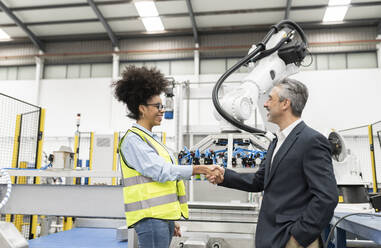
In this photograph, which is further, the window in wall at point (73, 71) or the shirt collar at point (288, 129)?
the window in wall at point (73, 71)

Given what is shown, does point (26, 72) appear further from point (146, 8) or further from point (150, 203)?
point (150, 203)

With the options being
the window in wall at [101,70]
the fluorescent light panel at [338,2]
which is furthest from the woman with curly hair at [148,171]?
the window in wall at [101,70]

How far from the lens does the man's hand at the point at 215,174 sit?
1.72m

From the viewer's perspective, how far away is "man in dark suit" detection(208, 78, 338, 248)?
4.17 ft

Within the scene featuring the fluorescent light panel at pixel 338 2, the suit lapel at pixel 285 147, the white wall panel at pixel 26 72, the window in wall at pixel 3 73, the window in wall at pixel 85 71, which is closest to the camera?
the suit lapel at pixel 285 147

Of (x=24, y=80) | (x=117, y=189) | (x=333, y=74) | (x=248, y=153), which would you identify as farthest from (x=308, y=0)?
(x=24, y=80)

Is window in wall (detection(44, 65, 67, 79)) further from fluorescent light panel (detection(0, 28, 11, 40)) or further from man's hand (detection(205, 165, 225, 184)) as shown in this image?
man's hand (detection(205, 165, 225, 184))

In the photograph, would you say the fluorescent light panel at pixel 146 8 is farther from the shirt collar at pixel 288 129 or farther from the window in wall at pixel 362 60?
the shirt collar at pixel 288 129

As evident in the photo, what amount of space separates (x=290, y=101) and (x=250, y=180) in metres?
0.54

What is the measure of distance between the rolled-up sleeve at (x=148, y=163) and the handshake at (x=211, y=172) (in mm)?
76

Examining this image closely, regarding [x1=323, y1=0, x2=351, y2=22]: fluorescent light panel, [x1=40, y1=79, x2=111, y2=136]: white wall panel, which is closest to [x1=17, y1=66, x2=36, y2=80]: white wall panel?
[x1=40, y1=79, x2=111, y2=136]: white wall panel

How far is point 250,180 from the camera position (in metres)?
1.81

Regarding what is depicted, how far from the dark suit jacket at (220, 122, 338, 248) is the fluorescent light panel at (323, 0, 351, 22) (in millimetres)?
8597

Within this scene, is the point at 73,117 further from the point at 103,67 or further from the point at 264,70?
the point at 264,70
